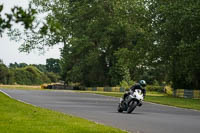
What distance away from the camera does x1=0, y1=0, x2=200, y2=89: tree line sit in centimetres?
5164

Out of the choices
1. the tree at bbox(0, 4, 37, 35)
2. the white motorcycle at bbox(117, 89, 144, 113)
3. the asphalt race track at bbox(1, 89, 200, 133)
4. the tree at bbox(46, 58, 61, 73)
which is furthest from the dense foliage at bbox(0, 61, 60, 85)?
the tree at bbox(0, 4, 37, 35)

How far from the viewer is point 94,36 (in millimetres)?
84125

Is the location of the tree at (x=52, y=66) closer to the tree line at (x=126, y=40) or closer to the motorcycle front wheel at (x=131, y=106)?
the tree line at (x=126, y=40)

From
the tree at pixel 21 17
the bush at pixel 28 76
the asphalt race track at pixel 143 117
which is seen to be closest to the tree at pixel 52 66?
the bush at pixel 28 76

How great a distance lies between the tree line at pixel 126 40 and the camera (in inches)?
2033

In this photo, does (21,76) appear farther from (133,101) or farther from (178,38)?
(133,101)

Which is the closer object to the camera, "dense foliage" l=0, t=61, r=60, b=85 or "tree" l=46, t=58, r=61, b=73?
"dense foliage" l=0, t=61, r=60, b=85

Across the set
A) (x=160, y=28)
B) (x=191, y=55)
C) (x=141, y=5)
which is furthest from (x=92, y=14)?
(x=191, y=55)

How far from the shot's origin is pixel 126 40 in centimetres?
8212

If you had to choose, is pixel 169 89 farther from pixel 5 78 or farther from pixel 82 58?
pixel 5 78

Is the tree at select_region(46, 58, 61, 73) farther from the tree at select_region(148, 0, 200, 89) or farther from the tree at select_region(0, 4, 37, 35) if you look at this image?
the tree at select_region(0, 4, 37, 35)

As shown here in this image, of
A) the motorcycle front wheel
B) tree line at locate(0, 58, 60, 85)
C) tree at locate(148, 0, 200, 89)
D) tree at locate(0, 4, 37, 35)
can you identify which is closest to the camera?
tree at locate(0, 4, 37, 35)

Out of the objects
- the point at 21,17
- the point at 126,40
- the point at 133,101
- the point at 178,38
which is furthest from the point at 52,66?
the point at 21,17

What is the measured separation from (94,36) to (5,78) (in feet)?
97.4
